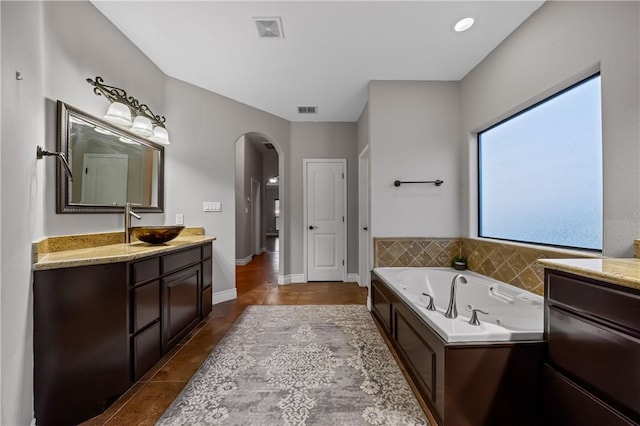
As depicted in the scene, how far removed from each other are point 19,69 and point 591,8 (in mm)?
3125

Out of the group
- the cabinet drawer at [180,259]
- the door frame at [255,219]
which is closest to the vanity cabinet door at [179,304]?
the cabinet drawer at [180,259]

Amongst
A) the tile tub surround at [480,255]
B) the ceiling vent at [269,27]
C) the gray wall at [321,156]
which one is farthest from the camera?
the gray wall at [321,156]

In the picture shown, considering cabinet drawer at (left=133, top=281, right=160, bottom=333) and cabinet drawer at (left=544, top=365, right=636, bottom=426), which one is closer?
cabinet drawer at (left=544, top=365, right=636, bottom=426)

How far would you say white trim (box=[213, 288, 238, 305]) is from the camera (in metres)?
3.12

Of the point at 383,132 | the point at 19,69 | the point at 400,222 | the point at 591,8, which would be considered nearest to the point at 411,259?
the point at 400,222

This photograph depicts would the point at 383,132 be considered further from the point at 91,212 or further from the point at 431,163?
the point at 91,212

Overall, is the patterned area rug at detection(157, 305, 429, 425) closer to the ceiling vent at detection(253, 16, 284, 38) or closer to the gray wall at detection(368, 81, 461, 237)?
the gray wall at detection(368, 81, 461, 237)

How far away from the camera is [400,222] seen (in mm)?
2832

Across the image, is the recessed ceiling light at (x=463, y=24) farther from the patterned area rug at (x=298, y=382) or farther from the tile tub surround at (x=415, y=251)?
the patterned area rug at (x=298, y=382)

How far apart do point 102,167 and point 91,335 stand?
1310 mm

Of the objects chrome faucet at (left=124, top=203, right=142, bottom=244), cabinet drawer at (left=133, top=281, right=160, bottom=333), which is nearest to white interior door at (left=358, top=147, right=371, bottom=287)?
cabinet drawer at (left=133, top=281, right=160, bottom=333)

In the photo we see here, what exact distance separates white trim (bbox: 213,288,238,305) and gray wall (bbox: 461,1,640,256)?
11.3 feet

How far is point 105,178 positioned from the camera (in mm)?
2045

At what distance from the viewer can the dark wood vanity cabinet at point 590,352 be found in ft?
2.91
